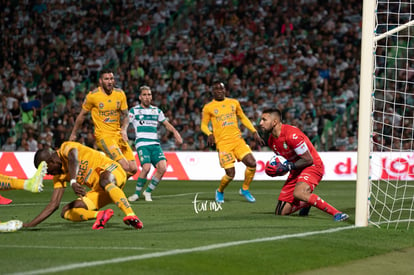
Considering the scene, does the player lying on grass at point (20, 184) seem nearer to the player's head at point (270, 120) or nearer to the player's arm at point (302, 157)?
the player's head at point (270, 120)

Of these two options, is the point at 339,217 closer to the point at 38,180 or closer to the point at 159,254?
the point at 159,254

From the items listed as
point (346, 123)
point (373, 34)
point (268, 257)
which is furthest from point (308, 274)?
point (346, 123)

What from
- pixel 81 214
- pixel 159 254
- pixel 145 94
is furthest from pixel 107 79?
pixel 159 254

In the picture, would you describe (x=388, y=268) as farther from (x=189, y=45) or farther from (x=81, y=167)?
(x=189, y=45)

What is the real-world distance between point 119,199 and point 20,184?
115 centimetres

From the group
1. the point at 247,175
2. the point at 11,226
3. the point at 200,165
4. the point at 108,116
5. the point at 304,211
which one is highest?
the point at 108,116

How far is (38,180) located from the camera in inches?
330

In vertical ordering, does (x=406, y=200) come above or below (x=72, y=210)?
below

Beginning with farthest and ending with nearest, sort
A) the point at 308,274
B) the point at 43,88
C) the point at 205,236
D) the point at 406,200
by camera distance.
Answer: the point at 43,88 < the point at 406,200 < the point at 205,236 < the point at 308,274

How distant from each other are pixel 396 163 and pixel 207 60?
352 inches

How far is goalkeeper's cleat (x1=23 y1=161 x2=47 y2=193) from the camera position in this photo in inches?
330

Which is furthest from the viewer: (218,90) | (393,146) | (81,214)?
(393,146)

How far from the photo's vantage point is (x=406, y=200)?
1497 cm

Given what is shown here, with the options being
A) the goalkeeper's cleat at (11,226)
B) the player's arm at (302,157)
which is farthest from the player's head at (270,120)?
the goalkeeper's cleat at (11,226)
